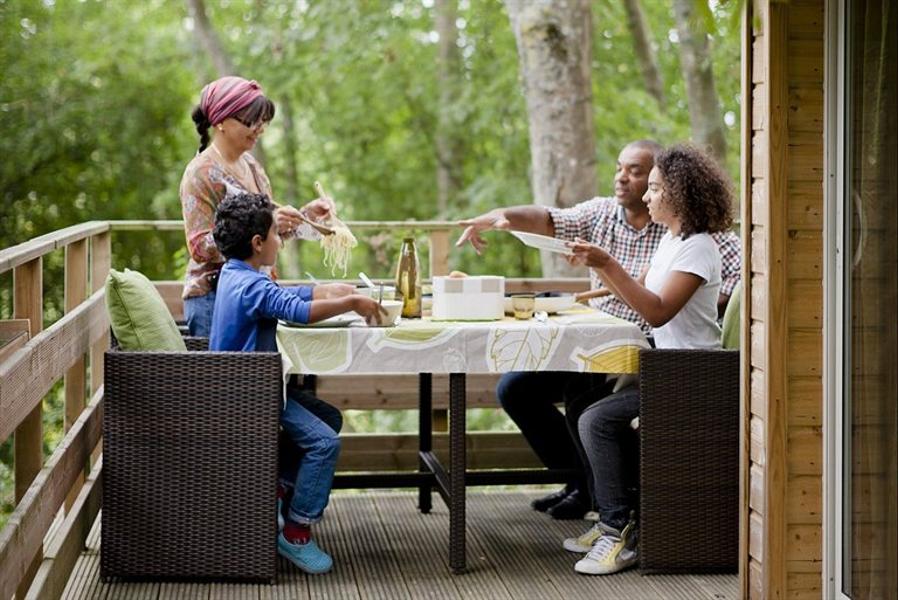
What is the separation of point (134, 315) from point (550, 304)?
4.33ft

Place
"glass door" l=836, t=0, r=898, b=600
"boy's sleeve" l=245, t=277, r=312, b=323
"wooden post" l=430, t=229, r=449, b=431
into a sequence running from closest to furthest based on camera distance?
1. "glass door" l=836, t=0, r=898, b=600
2. "boy's sleeve" l=245, t=277, r=312, b=323
3. "wooden post" l=430, t=229, r=449, b=431

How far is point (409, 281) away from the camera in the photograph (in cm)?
425

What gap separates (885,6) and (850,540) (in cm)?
128

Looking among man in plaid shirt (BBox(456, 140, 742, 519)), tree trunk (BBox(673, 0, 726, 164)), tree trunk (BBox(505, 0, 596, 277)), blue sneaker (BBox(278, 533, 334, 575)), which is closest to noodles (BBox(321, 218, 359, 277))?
man in plaid shirt (BBox(456, 140, 742, 519))

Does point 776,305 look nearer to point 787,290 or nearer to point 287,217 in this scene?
point 787,290

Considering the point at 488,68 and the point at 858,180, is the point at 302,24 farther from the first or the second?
the point at 858,180

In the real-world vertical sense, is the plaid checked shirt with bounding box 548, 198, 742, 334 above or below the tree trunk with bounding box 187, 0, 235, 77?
below

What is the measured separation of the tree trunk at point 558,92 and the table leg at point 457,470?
3199mm

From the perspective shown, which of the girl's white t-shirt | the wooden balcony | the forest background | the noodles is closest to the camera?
the wooden balcony

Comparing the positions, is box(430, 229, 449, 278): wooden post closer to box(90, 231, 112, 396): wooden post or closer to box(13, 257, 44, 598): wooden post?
box(90, 231, 112, 396): wooden post

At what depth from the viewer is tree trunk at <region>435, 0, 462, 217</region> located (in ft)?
48.2

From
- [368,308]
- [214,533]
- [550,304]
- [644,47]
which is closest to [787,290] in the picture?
[550,304]

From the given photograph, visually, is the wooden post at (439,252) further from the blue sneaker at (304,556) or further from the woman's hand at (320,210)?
the blue sneaker at (304,556)

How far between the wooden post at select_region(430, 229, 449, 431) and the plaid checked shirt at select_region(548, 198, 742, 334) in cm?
85
